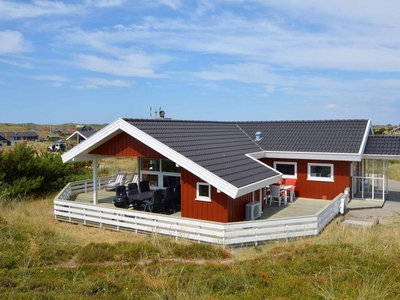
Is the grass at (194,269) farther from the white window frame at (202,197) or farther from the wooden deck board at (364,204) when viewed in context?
the wooden deck board at (364,204)

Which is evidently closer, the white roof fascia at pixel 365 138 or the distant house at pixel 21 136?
the white roof fascia at pixel 365 138

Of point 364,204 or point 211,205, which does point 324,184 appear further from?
point 211,205

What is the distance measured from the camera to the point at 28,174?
64.2 feet

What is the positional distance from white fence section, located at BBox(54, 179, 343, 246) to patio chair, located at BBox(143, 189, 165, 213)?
0.91 m

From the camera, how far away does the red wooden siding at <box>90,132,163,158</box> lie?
45.2ft

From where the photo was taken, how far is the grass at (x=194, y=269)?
20.3ft

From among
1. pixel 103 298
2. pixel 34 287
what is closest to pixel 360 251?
pixel 103 298

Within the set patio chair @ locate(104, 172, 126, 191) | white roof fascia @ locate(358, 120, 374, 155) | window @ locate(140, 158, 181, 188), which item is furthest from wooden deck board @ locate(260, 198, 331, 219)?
patio chair @ locate(104, 172, 126, 191)

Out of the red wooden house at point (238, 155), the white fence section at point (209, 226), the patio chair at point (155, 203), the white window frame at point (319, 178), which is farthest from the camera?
the white window frame at point (319, 178)

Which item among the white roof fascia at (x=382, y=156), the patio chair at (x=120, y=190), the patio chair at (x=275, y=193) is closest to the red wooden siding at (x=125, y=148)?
the patio chair at (x=120, y=190)

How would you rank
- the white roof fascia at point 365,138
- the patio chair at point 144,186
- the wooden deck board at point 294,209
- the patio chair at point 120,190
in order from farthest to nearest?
the white roof fascia at point 365,138, the patio chair at point 144,186, the patio chair at point 120,190, the wooden deck board at point 294,209

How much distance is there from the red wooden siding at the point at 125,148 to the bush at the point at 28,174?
18.7ft

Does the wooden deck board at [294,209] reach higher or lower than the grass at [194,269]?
lower

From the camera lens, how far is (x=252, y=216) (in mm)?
12953
